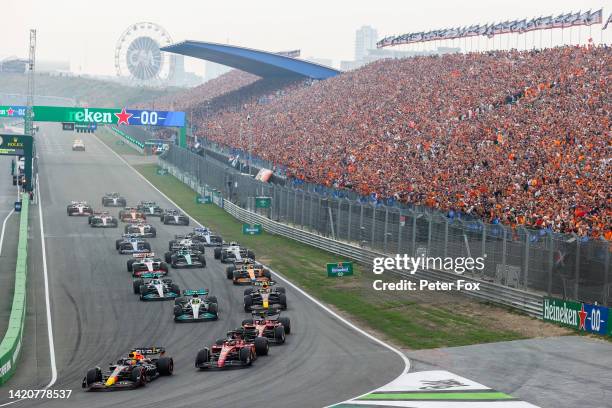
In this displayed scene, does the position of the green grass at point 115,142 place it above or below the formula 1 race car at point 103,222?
above

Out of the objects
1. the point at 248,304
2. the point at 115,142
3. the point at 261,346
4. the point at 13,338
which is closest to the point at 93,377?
the point at 13,338

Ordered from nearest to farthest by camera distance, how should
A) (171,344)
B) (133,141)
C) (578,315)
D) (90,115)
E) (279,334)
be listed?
(279,334) < (171,344) < (578,315) < (90,115) < (133,141)

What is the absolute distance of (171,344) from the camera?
84.2 ft

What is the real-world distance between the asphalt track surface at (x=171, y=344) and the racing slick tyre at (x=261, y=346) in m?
0.25

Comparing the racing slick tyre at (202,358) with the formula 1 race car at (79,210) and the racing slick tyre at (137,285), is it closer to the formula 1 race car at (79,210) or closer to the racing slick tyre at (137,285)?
the racing slick tyre at (137,285)

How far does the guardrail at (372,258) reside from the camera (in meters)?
29.1

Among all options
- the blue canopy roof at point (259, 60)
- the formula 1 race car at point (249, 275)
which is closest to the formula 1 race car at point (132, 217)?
the formula 1 race car at point (249, 275)

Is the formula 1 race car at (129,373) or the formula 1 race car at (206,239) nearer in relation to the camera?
the formula 1 race car at (129,373)

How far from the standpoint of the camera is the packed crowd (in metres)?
35.3

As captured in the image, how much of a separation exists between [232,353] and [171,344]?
332 cm

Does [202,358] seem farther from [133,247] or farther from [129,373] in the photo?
[133,247]

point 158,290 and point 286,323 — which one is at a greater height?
point 158,290

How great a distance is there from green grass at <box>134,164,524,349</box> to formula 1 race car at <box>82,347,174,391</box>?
6.94 meters

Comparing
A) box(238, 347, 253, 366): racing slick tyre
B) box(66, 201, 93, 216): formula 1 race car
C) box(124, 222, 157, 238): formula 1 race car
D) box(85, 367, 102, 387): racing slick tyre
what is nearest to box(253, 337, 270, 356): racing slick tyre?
box(238, 347, 253, 366): racing slick tyre
